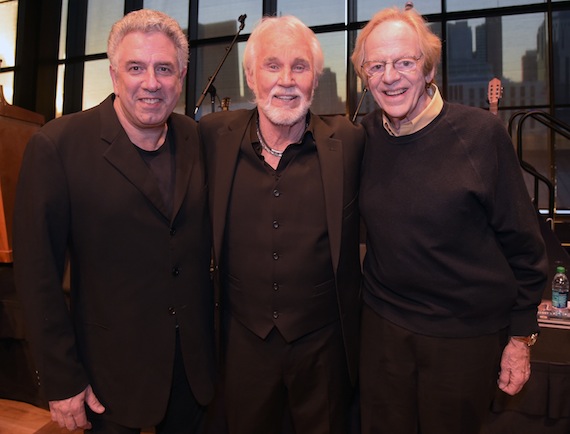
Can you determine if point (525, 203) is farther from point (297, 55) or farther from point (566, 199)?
point (566, 199)

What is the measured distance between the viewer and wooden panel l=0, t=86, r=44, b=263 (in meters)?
3.07

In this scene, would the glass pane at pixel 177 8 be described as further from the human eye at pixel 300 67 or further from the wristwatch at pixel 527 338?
the wristwatch at pixel 527 338

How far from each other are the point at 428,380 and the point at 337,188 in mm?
668

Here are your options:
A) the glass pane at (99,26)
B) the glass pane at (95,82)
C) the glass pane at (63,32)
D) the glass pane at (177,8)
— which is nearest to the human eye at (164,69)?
the glass pane at (177,8)

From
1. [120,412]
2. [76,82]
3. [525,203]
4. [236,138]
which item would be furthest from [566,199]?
[76,82]

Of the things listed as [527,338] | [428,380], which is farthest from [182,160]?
[527,338]

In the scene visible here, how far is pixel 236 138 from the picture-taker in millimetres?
1537

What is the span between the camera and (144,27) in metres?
1.32

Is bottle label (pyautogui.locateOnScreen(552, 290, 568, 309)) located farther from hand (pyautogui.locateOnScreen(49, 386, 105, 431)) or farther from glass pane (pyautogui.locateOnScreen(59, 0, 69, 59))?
glass pane (pyautogui.locateOnScreen(59, 0, 69, 59))

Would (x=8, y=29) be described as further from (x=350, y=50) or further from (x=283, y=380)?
(x=283, y=380)

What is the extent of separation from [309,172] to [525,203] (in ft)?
2.23

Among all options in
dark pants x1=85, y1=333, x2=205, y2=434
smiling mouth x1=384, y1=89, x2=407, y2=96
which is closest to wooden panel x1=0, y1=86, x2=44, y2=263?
dark pants x1=85, y1=333, x2=205, y2=434

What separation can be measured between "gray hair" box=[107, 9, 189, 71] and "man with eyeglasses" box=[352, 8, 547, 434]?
0.62 metres

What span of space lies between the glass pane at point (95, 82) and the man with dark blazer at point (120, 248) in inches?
302
